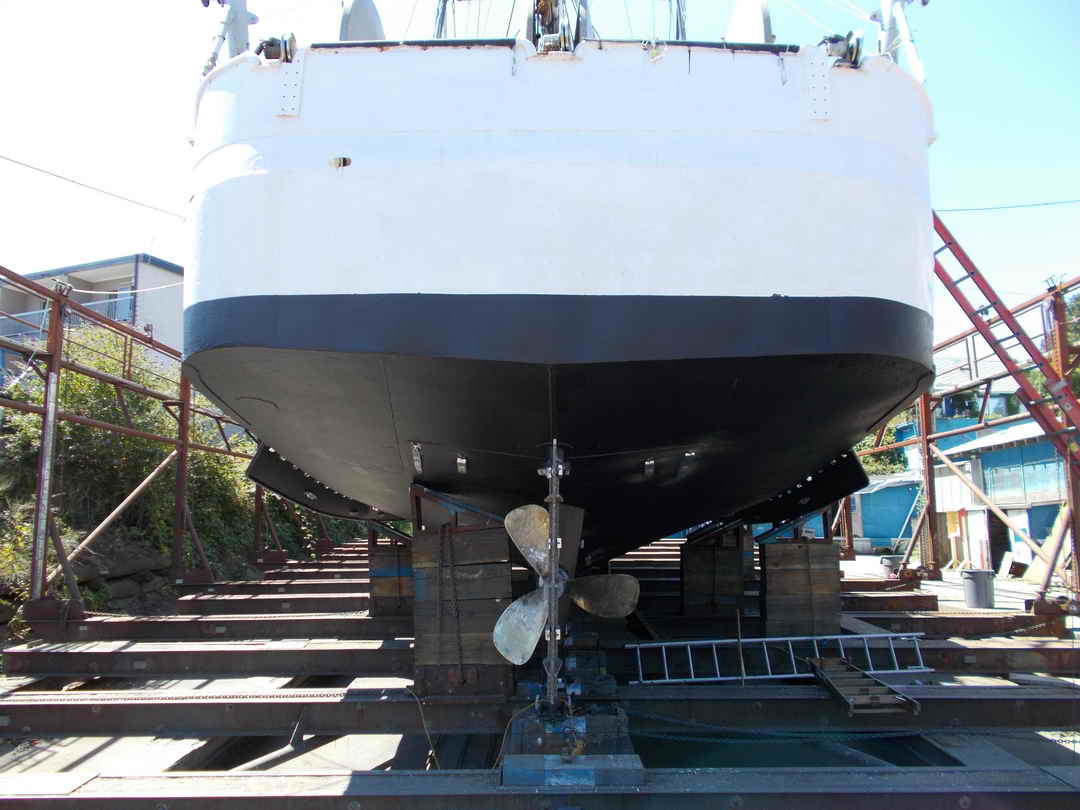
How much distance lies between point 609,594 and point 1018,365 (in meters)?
6.21

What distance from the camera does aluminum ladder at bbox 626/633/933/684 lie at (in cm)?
487

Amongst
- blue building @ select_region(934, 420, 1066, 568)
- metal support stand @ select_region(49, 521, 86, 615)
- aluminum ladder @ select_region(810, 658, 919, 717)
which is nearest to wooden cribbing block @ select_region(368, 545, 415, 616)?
metal support stand @ select_region(49, 521, 86, 615)

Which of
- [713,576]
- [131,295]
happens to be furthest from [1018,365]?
[131,295]

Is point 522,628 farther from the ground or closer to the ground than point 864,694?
farther from the ground

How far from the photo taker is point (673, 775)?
3053mm

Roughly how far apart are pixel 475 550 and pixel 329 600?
4.15 meters

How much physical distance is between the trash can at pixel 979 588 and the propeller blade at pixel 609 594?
585cm

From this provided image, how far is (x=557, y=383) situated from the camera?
11.6 ft

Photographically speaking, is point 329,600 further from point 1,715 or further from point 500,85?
point 500,85

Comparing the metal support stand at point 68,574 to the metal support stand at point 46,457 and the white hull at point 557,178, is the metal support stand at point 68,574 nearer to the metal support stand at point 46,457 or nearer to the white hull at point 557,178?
the metal support stand at point 46,457

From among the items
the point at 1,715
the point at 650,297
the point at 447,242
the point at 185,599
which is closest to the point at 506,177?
the point at 447,242

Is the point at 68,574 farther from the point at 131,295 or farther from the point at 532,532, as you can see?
the point at 131,295

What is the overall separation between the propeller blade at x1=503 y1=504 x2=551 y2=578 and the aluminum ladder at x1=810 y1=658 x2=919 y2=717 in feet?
6.37

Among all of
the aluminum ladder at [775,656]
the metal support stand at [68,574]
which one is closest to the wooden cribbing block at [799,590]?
the aluminum ladder at [775,656]
